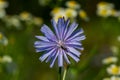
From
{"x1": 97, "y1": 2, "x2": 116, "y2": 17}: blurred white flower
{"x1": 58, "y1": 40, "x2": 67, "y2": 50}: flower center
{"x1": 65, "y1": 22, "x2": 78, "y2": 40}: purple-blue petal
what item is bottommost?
{"x1": 58, "y1": 40, "x2": 67, "y2": 50}: flower center

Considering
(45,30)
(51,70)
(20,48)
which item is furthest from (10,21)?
(45,30)

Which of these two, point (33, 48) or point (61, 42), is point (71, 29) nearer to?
point (61, 42)

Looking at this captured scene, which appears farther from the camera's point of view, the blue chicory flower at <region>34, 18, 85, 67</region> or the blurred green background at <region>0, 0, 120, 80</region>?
the blurred green background at <region>0, 0, 120, 80</region>

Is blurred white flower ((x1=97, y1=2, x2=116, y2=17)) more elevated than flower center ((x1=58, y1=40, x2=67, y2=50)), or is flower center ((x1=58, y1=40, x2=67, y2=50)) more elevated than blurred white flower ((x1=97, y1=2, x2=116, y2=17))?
blurred white flower ((x1=97, y1=2, x2=116, y2=17))

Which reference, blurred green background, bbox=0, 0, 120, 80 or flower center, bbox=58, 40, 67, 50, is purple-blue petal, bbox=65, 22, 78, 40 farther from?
blurred green background, bbox=0, 0, 120, 80

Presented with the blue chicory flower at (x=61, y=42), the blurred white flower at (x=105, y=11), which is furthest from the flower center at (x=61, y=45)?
the blurred white flower at (x=105, y=11)

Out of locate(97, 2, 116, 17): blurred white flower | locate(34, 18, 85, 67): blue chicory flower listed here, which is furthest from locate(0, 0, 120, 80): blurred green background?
locate(34, 18, 85, 67): blue chicory flower

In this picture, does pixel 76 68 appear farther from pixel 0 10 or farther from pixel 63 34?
pixel 63 34

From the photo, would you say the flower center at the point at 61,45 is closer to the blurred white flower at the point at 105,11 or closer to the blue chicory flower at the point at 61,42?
the blue chicory flower at the point at 61,42
